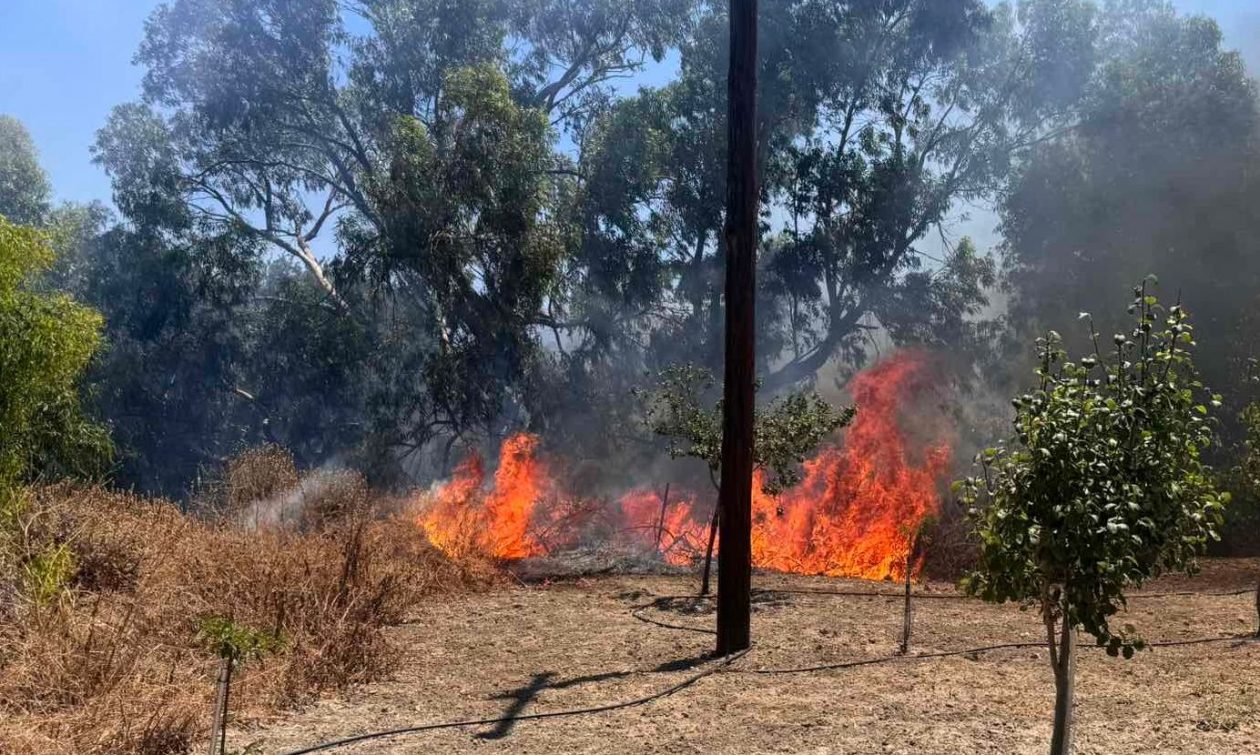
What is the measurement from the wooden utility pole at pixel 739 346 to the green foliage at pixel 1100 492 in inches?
189

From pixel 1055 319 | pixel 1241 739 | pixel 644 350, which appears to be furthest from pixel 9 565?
pixel 1055 319

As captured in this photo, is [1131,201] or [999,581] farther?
[1131,201]

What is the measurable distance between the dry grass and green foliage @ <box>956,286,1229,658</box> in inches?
194

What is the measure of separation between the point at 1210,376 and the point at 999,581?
65.4 feet

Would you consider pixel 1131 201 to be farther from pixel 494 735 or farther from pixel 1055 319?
pixel 494 735

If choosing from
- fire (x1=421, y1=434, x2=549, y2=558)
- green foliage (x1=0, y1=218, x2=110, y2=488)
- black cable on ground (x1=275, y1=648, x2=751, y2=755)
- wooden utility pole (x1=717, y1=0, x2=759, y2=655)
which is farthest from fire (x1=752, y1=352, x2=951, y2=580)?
green foliage (x1=0, y1=218, x2=110, y2=488)

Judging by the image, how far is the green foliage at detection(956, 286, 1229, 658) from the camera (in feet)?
15.5

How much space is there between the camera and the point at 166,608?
9406mm

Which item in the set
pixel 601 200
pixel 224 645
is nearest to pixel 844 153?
pixel 601 200

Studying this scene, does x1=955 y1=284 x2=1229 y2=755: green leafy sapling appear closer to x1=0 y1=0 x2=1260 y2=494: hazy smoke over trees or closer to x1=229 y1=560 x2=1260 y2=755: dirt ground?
x1=229 y1=560 x2=1260 y2=755: dirt ground

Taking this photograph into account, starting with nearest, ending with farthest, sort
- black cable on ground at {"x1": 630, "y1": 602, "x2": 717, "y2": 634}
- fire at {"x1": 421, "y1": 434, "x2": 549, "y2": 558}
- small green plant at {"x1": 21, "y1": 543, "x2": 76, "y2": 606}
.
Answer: small green plant at {"x1": 21, "y1": 543, "x2": 76, "y2": 606}, black cable on ground at {"x1": 630, "y1": 602, "x2": 717, "y2": 634}, fire at {"x1": 421, "y1": 434, "x2": 549, "y2": 558}

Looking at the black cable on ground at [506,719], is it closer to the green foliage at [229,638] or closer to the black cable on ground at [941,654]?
the black cable on ground at [941,654]

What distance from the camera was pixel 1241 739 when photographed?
6469 mm

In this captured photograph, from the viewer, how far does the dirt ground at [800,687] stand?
6.95 m
